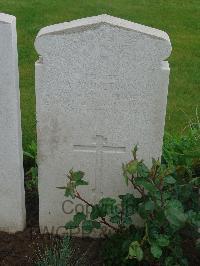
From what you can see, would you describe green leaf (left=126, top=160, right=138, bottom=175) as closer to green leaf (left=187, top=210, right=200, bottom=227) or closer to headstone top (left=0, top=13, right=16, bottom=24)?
green leaf (left=187, top=210, right=200, bottom=227)

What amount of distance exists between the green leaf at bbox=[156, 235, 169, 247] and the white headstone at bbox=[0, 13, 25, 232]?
97 cm

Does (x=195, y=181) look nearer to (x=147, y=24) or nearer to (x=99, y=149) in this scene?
(x=99, y=149)

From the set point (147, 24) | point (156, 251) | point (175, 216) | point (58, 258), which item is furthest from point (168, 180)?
point (147, 24)

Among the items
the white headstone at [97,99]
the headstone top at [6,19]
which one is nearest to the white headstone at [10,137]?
the headstone top at [6,19]

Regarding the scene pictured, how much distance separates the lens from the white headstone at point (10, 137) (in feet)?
10.1

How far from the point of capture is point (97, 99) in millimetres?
3176

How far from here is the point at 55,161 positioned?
3371mm

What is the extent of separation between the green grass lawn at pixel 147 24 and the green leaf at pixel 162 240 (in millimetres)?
1967

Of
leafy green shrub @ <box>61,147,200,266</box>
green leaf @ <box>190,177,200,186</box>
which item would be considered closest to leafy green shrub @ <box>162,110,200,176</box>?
green leaf @ <box>190,177,200,186</box>

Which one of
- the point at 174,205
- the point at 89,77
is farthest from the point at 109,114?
the point at 174,205

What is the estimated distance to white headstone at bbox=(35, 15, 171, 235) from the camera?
303 centimetres

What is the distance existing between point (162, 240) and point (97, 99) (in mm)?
839

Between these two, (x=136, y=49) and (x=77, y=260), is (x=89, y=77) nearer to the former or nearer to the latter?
(x=136, y=49)

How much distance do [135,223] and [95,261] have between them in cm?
34
